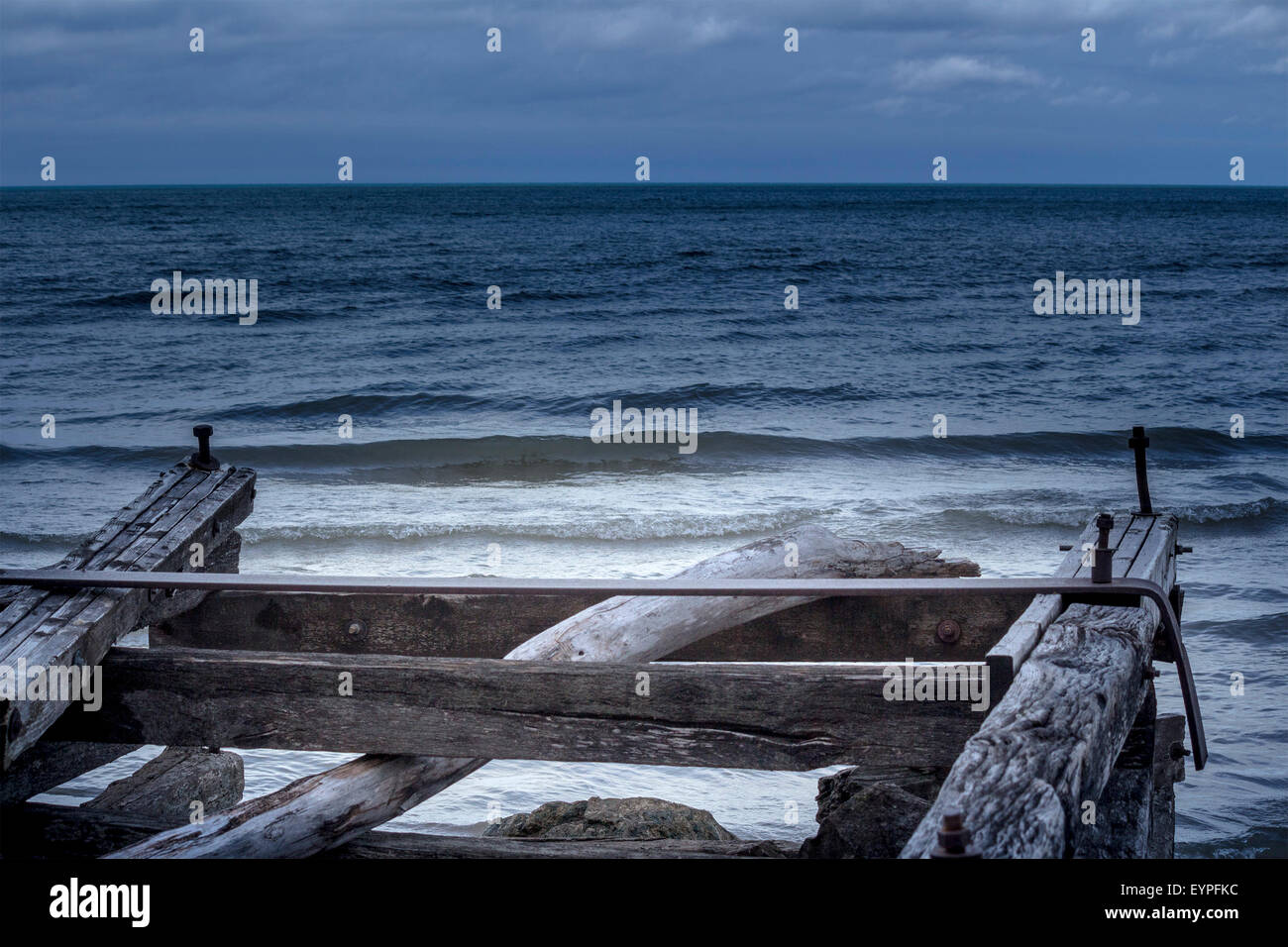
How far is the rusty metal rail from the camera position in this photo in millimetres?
3100

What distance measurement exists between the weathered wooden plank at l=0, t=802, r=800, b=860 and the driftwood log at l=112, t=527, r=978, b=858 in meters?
0.19

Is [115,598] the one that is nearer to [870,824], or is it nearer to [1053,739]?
[870,824]

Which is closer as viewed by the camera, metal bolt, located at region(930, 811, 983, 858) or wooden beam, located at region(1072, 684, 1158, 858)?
metal bolt, located at region(930, 811, 983, 858)

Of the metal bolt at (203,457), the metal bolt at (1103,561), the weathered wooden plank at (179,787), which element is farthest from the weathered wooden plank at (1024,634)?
the weathered wooden plank at (179,787)

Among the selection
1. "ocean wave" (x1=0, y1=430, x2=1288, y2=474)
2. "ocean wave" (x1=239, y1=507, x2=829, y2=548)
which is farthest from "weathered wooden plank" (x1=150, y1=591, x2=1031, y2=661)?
"ocean wave" (x1=0, y1=430, x2=1288, y2=474)

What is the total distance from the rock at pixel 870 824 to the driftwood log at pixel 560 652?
2.29 ft

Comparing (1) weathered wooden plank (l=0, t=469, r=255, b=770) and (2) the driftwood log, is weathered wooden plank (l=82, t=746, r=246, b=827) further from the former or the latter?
(2) the driftwood log

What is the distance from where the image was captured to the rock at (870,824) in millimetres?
3064

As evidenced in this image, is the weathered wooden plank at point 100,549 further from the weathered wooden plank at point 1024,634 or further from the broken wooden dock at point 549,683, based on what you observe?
the weathered wooden plank at point 1024,634

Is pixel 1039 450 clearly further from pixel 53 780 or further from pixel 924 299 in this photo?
pixel 924 299

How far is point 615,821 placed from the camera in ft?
13.4

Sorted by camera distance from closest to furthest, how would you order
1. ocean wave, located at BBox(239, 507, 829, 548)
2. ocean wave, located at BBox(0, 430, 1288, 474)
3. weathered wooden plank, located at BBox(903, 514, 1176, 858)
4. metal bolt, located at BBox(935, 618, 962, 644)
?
weathered wooden plank, located at BBox(903, 514, 1176, 858), metal bolt, located at BBox(935, 618, 962, 644), ocean wave, located at BBox(239, 507, 829, 548), ocean wave, located at BBox(0, 430, 1288, 474)
